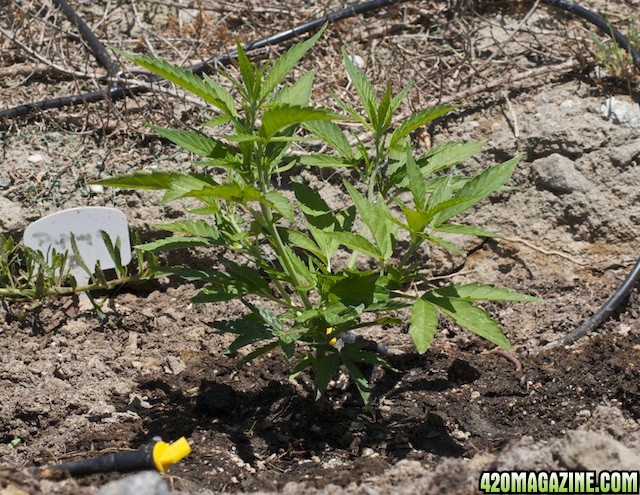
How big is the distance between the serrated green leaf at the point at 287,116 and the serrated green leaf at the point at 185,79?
162mm

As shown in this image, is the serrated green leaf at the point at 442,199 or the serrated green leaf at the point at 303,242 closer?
the serrated green leaf at the point at 442,199

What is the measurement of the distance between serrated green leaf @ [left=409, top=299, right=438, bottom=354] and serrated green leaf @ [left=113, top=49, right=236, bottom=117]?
73 centimetres

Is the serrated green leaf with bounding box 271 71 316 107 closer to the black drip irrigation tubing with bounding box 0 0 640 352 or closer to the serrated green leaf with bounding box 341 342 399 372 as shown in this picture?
the serrated green leaf with bounding box 341 342 399 372

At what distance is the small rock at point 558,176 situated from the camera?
367 centimetres

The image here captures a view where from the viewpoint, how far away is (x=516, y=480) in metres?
2.06

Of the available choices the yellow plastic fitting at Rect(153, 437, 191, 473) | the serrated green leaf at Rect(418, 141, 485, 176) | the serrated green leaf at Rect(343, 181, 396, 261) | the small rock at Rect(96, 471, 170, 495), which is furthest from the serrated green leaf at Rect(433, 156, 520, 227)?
the small rock at Rect(96, 471, 170, 495)

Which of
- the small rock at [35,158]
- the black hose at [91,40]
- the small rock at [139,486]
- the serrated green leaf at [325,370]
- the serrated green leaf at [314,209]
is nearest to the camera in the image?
the small rock at [139,486]

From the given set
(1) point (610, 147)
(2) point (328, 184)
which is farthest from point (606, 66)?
(2) point (328, 184)

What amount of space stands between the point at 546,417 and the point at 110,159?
7.14 ft

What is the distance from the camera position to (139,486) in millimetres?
1971

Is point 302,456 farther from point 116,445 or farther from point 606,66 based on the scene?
point 606,66

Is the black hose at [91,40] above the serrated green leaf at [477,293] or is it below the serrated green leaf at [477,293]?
above

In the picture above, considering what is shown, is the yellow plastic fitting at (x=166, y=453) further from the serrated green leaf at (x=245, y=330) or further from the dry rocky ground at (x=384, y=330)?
the serrated green leaf at (x=245, y=330)

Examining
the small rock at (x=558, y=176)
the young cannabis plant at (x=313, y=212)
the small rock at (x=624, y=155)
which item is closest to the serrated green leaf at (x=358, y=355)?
the young cannabis plant at (x=313, y=212)
